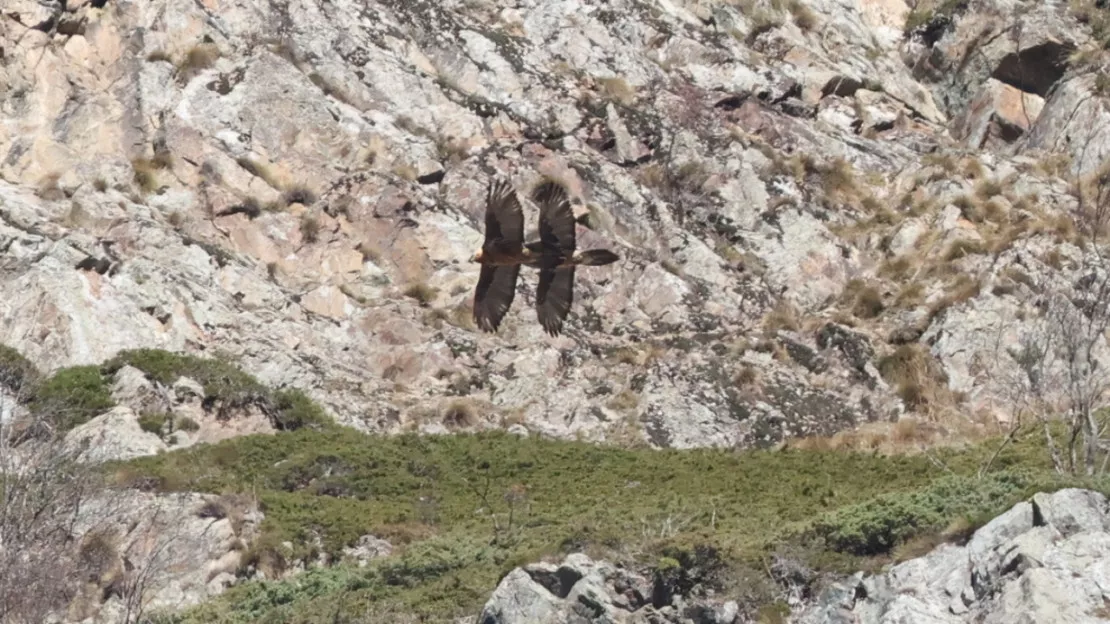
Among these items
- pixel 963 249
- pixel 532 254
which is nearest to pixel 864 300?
pixel 963 249

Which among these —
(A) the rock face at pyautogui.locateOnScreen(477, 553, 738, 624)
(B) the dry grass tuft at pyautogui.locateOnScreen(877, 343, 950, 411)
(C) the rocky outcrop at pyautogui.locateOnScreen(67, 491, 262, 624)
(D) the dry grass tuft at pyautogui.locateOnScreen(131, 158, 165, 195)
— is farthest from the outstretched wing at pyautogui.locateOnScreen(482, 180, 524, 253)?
(D) the dry grass tuft at pyautogui.locateOnScreen(131, 158, 165, 195)

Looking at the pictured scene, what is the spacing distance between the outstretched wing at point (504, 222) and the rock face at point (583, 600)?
316 centimetres

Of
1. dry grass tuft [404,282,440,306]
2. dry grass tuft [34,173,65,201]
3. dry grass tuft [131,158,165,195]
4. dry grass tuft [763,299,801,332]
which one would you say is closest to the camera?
dry grass tuft [34,173,65,201]

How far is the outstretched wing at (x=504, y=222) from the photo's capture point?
40.3ft

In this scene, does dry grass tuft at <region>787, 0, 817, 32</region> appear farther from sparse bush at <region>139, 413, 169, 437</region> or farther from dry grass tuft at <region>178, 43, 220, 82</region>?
sparse bush at <region>139, 413, 169, 437</region>

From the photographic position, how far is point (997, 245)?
27984 millimetres

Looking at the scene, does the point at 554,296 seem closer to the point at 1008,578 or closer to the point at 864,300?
the point at 1008,578

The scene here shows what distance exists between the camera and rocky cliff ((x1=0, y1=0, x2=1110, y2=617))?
24.2m

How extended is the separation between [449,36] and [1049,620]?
25388 millimetres

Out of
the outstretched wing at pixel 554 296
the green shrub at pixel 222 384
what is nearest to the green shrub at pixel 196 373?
the green shrub at pixel 222 384

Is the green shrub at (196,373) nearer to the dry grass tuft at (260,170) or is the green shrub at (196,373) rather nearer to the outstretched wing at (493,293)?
the dry grass tuft at (260,170)

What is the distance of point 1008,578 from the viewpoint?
11.5 m

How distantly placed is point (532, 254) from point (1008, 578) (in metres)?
4.98

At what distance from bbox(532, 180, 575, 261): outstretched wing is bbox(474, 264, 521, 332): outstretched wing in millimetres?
858
